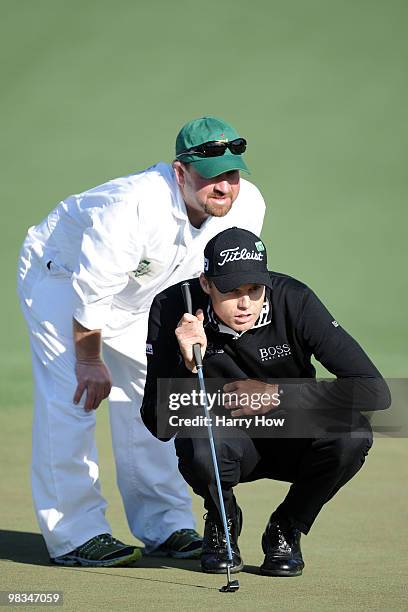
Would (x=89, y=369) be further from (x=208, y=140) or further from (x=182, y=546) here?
(x=208, y=140)

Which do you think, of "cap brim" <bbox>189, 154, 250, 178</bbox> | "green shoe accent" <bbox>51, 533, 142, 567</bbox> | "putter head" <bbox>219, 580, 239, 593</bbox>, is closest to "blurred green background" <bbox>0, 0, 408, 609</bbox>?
"cap brim" <bbox>189, 154, 250, 178</bbox>

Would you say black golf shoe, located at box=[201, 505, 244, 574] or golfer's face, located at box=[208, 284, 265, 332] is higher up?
golfer's face, located at box=[208, 284, 265, 332]

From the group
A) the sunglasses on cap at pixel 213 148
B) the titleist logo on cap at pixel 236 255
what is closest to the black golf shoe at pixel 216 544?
the titleist logo on cap at pixel 236 255

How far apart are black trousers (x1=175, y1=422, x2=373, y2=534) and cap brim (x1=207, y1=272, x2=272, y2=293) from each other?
40 centimetres

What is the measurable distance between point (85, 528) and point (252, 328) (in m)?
0.77

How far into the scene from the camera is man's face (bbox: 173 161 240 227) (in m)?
3.57

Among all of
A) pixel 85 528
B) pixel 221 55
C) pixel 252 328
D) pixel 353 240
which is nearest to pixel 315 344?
pixel 252 328

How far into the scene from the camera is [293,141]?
24.6 feet

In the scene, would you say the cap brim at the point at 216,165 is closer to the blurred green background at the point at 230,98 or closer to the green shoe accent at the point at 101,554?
the green shoe accent at the point at 101,554

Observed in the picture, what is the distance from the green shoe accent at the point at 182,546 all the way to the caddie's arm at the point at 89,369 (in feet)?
1.63

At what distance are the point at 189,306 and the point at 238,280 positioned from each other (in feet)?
0.59

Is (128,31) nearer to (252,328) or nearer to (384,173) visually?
(384,173)

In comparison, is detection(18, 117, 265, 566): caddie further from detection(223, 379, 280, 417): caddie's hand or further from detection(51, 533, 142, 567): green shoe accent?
detection(223, 379, 280, 417): caddie's hand

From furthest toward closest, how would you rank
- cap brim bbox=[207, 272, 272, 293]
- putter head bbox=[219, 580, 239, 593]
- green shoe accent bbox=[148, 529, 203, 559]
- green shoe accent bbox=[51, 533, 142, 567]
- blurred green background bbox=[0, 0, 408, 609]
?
1. blurred green background bbox=[0, 0, 408, 609]
2. green shoe accent bbox=[148, 529, 203, 559]
3. green shoe accent bbox=[51, 533, 142, 567]
4. cap brim bbox=[207, 272, 272, 293]
5. putter head bbox=[219, 580, 239, 593]
